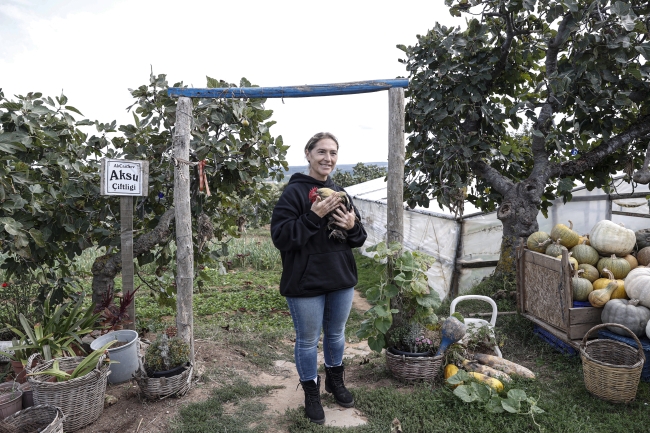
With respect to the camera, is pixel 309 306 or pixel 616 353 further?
pixel 616 353

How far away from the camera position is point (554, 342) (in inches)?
168

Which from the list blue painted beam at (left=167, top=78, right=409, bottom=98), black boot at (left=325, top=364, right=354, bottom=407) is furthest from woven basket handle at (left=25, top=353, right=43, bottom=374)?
blue painted beam at (left=167, top=78, right=409, bottom=98)

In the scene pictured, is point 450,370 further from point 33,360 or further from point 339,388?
point 33,360

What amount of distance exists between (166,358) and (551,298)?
3458 mm

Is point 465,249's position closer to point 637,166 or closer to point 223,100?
point 637,166

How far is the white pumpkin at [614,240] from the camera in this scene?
13.5ft

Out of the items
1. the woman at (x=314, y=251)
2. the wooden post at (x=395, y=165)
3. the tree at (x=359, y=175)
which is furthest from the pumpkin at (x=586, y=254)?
the tree at (x=359, y=175)

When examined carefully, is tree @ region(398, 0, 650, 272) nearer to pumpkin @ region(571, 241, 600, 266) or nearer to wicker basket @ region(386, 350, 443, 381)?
pumpkin @ region(571, 241, 600, 266)

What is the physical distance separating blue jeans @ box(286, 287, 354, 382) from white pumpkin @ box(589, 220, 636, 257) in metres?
2.77

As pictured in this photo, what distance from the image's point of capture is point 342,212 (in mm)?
2783

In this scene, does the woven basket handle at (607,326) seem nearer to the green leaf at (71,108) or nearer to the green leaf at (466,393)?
the green leaf at (466,393)

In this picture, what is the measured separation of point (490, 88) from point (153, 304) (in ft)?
19.3

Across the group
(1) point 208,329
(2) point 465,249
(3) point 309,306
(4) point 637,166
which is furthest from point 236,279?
(4) point 637,166

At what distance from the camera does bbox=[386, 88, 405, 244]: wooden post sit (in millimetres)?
3568
